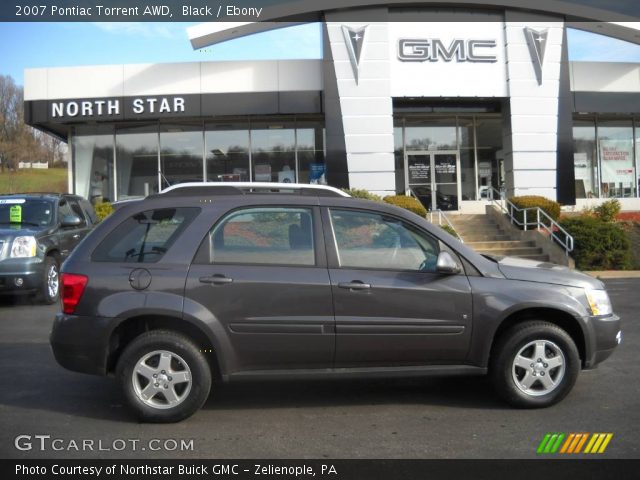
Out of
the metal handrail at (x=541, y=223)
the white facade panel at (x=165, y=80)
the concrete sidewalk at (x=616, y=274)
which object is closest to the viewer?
the concrete sidewalk at (x=616, y=274)

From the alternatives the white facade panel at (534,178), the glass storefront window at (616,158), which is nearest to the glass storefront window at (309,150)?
the white facade panel at (534,178)

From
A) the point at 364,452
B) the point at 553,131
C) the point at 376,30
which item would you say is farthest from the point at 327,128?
the point at 364,452

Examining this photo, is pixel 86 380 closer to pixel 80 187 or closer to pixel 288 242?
pixel 288 242

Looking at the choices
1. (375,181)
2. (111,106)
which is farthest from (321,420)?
(111,106)

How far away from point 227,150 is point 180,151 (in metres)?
1.67

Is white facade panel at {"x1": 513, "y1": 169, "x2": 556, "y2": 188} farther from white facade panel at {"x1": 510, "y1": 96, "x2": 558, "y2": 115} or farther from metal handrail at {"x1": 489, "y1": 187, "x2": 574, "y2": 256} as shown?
white facade panel at {"x1": 510, "y1": 96, "x2": 558, "y2": 115}

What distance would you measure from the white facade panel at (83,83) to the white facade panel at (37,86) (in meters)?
0.15

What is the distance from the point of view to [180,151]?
21438mm

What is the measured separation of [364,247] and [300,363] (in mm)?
1043

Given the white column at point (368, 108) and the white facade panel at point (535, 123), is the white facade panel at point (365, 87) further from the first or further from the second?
the white facade panel at point (535, 123)

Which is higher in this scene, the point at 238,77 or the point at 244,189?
the point at 238,77

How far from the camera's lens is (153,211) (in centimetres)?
486

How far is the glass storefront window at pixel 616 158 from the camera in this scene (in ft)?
76.8

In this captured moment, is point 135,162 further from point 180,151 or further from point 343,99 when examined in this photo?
point 343,99
